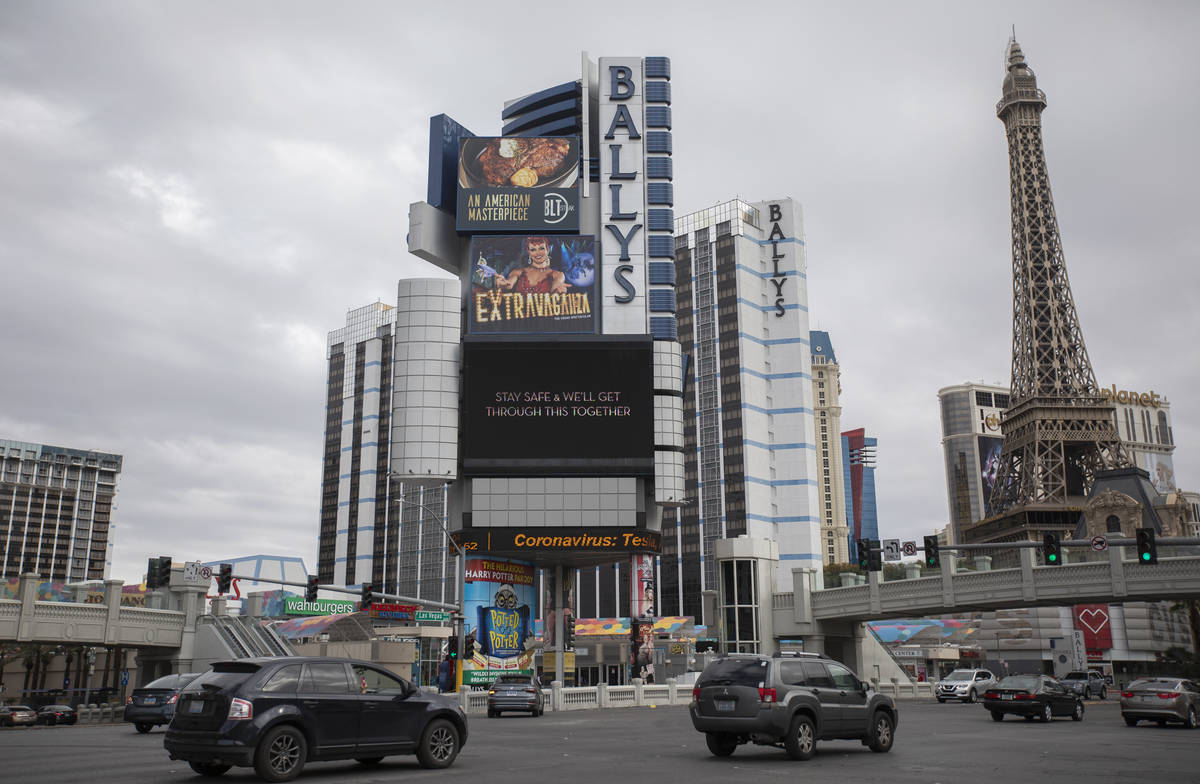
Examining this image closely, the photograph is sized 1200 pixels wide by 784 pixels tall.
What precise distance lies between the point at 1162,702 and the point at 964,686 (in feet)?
77.2

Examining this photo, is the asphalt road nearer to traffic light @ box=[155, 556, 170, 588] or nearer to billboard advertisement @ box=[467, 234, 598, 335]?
traffic light @ box=[155, 556, 170, 588]

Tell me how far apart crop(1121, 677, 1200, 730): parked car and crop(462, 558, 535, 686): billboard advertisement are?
36.9 meters

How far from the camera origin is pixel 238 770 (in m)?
15.2

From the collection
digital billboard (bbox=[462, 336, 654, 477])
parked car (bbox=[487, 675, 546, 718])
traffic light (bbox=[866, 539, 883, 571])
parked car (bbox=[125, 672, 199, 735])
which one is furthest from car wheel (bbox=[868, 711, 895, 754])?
digital billboard (bbox=[462, 336, 654, 477])

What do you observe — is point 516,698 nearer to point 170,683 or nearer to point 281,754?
point 170,683

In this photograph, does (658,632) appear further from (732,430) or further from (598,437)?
(732,430)

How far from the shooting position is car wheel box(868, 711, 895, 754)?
723 inches

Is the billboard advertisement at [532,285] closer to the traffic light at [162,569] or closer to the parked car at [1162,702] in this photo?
the traffic light at [162,569]

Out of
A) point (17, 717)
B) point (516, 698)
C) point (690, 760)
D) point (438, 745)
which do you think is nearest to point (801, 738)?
point (690, 760)

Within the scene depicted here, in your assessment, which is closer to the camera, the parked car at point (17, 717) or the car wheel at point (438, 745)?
the car wheel at point (438, 745)

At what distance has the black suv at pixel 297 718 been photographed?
12984mm

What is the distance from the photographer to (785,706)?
55.1 feet

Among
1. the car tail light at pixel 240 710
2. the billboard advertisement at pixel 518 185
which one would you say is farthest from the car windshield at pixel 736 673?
the billboard advertisement at pixel 518 185

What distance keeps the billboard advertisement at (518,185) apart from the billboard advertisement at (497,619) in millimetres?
20906
